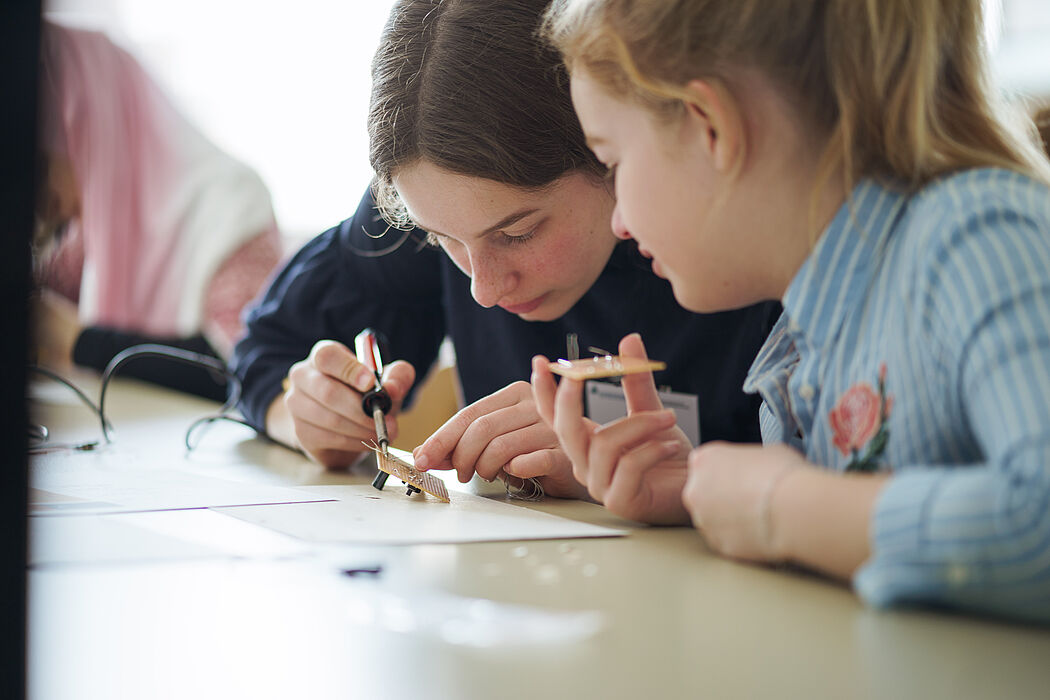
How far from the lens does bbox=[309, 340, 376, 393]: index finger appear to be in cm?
104

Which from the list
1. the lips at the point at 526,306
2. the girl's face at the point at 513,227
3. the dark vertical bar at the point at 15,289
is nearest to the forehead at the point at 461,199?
the girl's face at the point at 513,227

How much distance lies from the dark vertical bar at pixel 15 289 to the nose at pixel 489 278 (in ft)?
2.15

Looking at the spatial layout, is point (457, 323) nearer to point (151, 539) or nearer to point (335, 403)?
point (335, 403)

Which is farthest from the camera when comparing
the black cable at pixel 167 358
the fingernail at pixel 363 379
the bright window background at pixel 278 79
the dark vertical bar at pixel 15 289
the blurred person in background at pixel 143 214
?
the bright window background at pixel 278 79

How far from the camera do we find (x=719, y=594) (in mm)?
551

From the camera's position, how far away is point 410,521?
745mm

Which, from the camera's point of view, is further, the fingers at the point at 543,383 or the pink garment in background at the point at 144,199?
the pink garment in background at the point at 144,199

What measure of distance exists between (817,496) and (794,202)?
0.24 m

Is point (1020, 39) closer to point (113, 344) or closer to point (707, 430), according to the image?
point (707, 430)

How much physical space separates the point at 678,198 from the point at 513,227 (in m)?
0.28

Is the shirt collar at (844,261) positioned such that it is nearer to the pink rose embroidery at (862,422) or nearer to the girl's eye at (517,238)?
the pink rose embroidery at (862,422)

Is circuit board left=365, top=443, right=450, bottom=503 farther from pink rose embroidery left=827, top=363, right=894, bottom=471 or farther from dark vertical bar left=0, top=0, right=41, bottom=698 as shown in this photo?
dark vertical bar left=0, top=0, right=41, bottom=698

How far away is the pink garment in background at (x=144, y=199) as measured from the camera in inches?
99.7

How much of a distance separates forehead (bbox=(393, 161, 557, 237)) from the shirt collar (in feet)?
1.16
